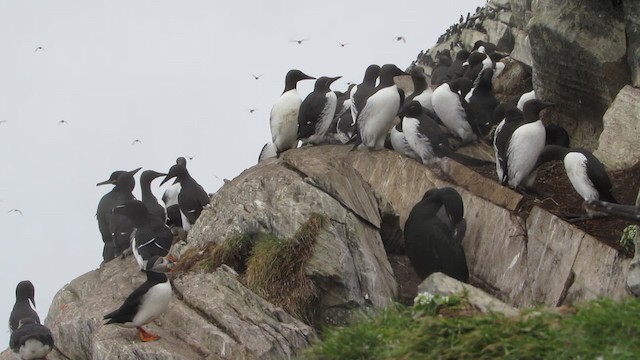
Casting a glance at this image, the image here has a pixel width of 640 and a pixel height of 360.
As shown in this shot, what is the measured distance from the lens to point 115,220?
54.3ft

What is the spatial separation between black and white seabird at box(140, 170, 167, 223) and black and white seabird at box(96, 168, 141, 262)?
0.34 m

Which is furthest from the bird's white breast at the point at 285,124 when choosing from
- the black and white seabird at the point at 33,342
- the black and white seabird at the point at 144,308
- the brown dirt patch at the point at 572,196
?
the black and white seabird at the point at 144,308

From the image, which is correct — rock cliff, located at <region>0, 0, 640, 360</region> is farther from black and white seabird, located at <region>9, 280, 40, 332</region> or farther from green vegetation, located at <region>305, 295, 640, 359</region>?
green vegetation, located at <region>305, 295, 640, 359</region>

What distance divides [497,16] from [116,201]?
1482cm

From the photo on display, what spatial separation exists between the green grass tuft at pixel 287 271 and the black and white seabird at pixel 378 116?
143 inches

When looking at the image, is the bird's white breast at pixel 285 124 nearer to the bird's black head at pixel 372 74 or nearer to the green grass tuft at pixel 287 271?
the bird's black head at pixel 372 74

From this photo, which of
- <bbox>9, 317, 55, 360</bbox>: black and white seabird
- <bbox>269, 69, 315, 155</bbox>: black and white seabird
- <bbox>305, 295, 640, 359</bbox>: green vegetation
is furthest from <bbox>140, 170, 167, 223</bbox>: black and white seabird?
<bbox>305, 295, 640, 359</bbox>: green vegetation

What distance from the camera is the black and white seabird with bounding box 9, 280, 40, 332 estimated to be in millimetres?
16094

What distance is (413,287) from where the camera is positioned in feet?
46.8

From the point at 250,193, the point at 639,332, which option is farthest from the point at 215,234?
the point at 639,332

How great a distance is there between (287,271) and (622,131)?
562cm

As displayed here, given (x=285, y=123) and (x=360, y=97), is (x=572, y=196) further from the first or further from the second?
(x=285, y=123)

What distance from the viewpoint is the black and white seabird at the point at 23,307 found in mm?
16094

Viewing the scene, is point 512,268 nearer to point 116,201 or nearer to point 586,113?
point 586,113
